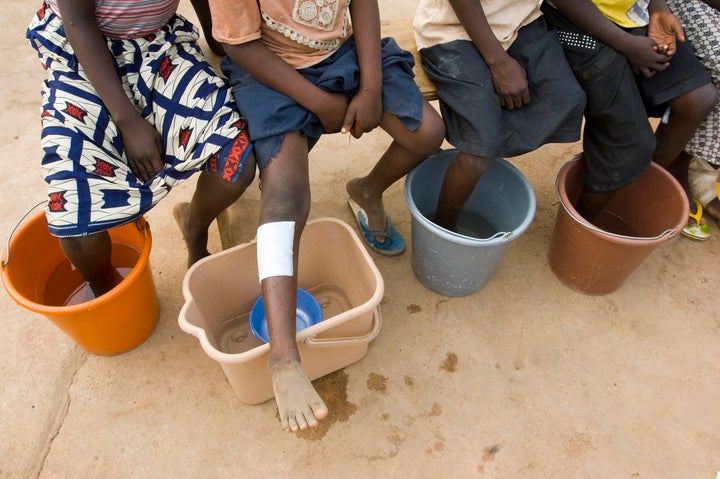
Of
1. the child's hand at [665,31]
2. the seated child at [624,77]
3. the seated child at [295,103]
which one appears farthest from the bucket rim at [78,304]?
the child's hand at [665,31]

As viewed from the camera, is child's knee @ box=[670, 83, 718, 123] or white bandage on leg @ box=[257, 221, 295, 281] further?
child's knee @ box=[670, 83, 718, 123]

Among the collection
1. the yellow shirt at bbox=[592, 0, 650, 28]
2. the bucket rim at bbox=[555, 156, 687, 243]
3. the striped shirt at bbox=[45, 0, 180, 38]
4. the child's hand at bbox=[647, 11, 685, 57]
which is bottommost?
the bucket rim at bbox=[555, 156, 687, 243]

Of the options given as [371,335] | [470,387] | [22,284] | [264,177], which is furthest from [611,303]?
[22,284]

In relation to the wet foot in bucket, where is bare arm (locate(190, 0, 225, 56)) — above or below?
above

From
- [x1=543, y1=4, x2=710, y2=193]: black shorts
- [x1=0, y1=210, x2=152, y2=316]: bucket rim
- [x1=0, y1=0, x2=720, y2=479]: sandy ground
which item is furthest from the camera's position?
[x1=543, y1=4, x2=710, y2=193]: black shorts

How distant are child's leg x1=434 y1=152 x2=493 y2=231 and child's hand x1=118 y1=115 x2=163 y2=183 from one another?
0.93 m

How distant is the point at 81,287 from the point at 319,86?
110cm

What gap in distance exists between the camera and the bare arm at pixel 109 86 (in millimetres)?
1263

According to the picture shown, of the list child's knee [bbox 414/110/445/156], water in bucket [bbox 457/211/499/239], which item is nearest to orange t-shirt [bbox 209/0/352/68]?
child's knee [bbox 414/110/445/156]

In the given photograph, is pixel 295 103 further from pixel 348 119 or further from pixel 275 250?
pixel 275 250

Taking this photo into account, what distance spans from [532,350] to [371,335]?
0.63 meters

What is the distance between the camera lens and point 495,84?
1567 millimetres

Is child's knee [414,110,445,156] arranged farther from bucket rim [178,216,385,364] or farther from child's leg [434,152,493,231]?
bucket rim [178,216,385,364]

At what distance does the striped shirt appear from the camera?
132 cm
